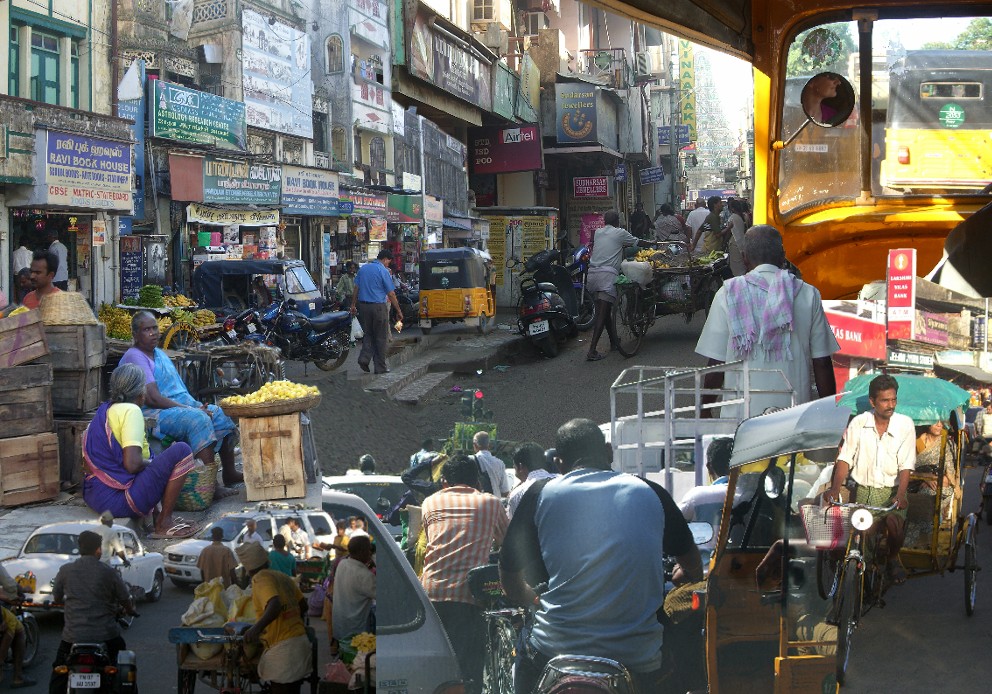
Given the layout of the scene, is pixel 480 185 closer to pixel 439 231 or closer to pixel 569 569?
pixel 439 231

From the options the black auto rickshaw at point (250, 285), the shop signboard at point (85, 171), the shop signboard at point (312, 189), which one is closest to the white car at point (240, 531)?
the black auto rickshaw at point (250, 285)

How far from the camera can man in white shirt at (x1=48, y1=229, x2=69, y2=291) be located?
110 inches

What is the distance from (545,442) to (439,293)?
0.34 m

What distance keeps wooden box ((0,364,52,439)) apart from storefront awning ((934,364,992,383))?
6.56 ft

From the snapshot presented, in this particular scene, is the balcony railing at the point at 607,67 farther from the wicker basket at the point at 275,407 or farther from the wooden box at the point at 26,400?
the wooden box at the point at 26,400

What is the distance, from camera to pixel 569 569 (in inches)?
75.0

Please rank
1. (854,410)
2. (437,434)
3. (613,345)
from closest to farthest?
(854,410) < (613,345) < (437,434)

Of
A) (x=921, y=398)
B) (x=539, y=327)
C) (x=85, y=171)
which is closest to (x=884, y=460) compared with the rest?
(x=921, y=398)

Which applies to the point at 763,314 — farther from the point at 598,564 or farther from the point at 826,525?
the point at 598,564

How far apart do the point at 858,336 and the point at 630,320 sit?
400 mm

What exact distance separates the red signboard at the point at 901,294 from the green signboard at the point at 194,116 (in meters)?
1.30

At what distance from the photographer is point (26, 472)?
260 centimetres

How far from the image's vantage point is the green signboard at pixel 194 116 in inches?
93.6

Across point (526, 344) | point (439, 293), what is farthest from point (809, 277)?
point (439, 293)
